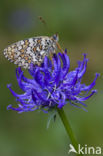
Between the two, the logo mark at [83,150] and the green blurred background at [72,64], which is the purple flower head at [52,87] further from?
the green blurred background at [72,64]

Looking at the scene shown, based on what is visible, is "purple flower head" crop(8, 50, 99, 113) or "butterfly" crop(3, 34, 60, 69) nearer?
"purple flower head" crop(8, 50, 99, 113)

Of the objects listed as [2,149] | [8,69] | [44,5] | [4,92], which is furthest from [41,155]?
[44,5]

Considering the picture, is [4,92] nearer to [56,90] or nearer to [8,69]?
[8,69]

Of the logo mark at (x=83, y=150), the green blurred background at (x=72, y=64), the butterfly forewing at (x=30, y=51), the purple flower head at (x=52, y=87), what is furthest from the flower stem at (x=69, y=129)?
the green blurred background at (x=72, y=64)

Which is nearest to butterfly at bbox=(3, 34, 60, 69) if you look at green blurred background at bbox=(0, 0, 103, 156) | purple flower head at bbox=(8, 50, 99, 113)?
purple flower head at bbox=(8, 50, 99, 113)

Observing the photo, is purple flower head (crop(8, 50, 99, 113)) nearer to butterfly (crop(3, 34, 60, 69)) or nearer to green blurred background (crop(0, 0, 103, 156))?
butterfly (crop(3, 34, 60, 69))

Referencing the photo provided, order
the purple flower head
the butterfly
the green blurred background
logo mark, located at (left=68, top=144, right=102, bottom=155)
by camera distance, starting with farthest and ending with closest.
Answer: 1. the green blurred background
2. the butterfly
3. the purple flower head
4. logo mark, located at (left=68, top=144, right=102, bottom=155)
